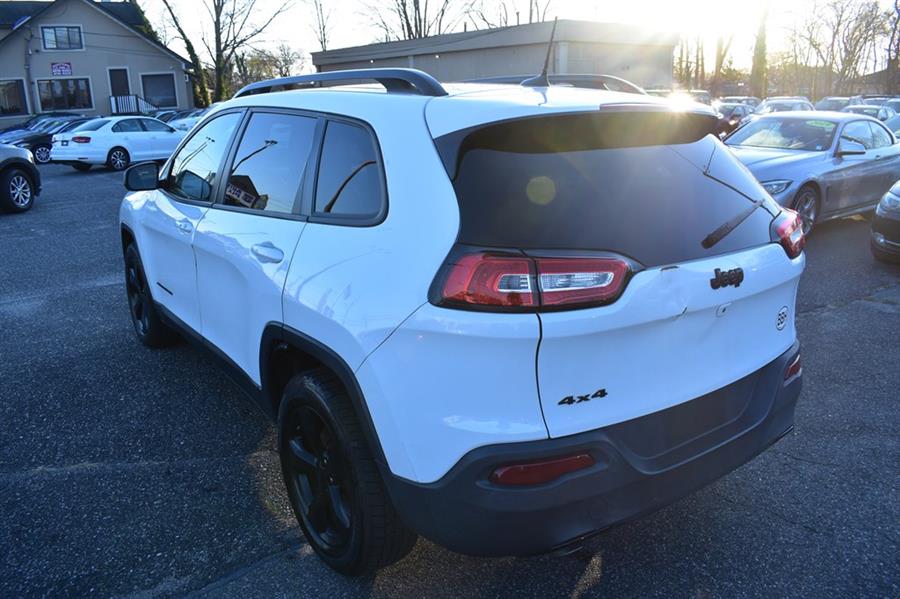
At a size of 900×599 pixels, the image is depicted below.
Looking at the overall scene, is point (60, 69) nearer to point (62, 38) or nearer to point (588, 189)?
point (62, 38)

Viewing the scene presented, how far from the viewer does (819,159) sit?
28.0 ft

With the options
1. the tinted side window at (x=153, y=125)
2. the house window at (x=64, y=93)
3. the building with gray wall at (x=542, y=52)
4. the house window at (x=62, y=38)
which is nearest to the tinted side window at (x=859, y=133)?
the building with gray wall at (x=542, y=52)

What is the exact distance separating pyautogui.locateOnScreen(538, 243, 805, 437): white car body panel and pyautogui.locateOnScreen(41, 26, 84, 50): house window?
47.3m

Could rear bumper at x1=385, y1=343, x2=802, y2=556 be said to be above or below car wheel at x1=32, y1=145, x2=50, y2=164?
below

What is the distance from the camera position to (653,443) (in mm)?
2166

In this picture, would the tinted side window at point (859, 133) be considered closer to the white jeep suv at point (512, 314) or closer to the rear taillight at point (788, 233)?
the rear taillight at point (788, 233)

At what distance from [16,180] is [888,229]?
13.3 m

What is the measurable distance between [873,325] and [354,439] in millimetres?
4803

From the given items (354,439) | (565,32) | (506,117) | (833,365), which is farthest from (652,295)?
(565,32)

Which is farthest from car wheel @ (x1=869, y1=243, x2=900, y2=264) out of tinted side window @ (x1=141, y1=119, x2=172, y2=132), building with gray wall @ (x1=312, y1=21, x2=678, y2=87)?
tinted side window @ (x1=141, y1=119, x2=172, y2=132)

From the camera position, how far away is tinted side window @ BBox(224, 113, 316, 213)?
289 cm

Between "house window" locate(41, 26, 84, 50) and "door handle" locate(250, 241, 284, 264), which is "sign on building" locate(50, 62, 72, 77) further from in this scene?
"door handle" locate(250, 241, 284, 264)

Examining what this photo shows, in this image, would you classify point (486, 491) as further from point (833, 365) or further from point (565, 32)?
point (565, 32)

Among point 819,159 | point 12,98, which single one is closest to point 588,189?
point 819,159
